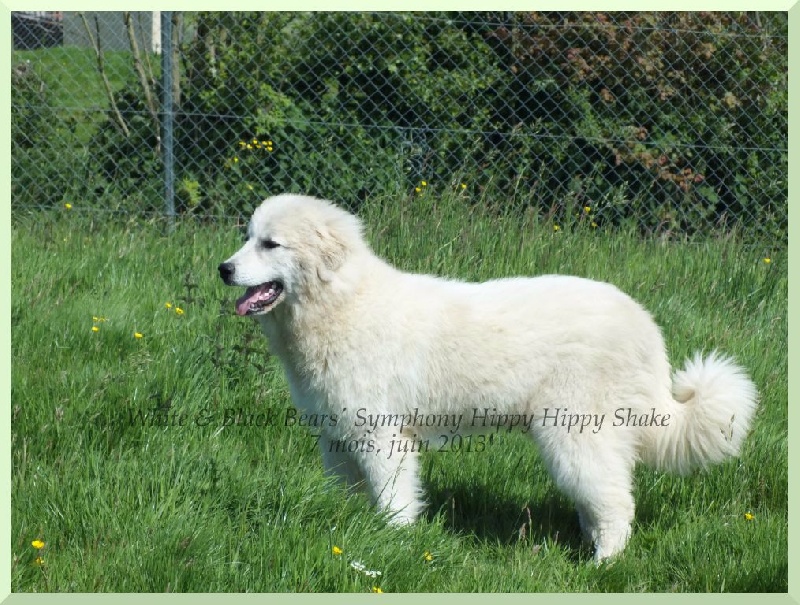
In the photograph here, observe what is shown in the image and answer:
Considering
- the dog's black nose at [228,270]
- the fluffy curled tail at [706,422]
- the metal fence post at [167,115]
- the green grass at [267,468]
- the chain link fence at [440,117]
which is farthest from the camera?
the chain link fence at [440,117]

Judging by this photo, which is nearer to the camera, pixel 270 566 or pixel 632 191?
pixel 270 566

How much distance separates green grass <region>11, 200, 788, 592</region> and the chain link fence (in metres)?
1.49

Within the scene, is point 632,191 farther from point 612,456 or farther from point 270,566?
point 270,566

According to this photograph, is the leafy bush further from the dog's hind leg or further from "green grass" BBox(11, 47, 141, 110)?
the dog's hind leg

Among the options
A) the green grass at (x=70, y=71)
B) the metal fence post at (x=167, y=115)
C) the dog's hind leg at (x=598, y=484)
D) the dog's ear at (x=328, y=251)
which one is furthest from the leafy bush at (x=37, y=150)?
the dog's hind leg at (x=598, y=484)

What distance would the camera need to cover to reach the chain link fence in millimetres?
7621

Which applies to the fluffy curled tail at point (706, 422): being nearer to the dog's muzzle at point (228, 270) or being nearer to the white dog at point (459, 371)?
the white dog at point (459, 371)

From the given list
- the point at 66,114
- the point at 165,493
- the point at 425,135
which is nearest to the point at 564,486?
the point at 165,493

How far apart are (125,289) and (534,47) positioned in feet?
13.3

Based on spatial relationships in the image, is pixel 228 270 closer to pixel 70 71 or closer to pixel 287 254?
pixel 287 254

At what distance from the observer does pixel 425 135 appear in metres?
7.79

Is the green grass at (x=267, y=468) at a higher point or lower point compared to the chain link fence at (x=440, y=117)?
lower

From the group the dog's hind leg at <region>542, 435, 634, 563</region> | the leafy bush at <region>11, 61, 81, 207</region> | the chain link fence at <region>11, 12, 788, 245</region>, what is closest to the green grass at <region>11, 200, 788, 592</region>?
the dog's hind leg at <region>542, 435, 634, 563</region>

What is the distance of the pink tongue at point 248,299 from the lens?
3.75m
